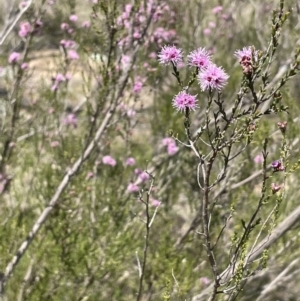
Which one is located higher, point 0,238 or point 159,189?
point 159,189

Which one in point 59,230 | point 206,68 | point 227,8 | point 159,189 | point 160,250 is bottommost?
point 206,68

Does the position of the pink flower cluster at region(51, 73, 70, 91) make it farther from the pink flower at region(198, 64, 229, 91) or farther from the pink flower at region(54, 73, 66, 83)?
the pink flower at region(198, 64, 229, 91)

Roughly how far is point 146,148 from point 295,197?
2435 millimetres

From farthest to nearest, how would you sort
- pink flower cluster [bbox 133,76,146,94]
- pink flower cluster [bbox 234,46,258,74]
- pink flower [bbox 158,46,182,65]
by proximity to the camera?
pink flower cluster [bbox 133,76,146,94] < pink flower [bbox 158,46,182,65] < pink flower cluster [bbox 234,46,258,74]

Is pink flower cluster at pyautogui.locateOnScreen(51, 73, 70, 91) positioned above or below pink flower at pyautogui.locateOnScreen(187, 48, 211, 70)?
above

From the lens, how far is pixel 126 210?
4012mm

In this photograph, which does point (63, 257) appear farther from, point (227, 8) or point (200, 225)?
point (227, 8)

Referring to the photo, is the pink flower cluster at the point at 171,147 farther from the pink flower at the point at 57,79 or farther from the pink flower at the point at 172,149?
the pink flower at the point at 57,79

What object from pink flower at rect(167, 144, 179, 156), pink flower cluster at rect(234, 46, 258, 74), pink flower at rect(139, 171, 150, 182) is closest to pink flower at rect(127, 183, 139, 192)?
pink flower at rect(139, 171, 150, 182)

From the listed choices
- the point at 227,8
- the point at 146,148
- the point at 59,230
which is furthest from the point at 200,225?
the point at 227,8

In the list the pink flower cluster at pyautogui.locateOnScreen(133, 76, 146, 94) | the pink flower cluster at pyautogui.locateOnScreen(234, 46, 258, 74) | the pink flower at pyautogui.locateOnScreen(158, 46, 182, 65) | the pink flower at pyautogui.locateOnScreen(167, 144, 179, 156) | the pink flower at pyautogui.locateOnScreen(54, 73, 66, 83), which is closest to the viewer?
the pink flower cluster at pyautogui.locateOnScreen(234, 46, 258, 74)

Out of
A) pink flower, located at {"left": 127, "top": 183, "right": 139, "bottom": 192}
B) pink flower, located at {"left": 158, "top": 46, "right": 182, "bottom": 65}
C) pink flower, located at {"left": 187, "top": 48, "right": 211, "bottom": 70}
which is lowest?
pink flower, located at {"left": 187, "top": 48, "right": 211, "bottom": 70}

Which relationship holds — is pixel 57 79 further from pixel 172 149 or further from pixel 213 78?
pixel 213 78

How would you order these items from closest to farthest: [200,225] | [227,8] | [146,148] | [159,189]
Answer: [200,225], [159,189], [146,148], [227,8]
